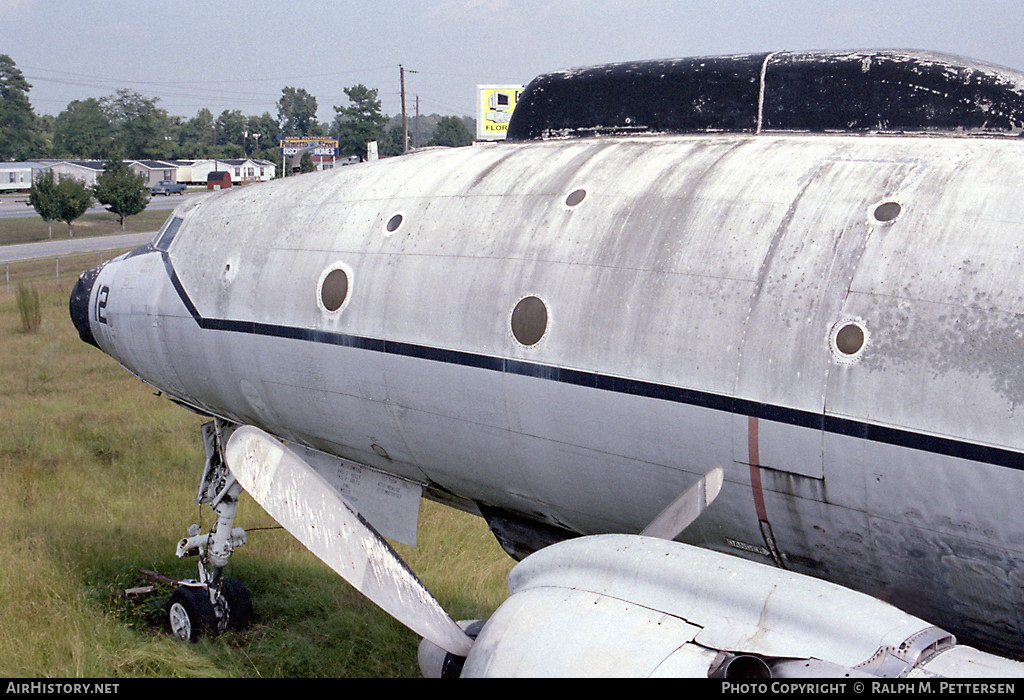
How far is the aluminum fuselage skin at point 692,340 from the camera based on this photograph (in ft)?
15.1

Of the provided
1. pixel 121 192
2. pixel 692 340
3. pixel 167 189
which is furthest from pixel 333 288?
pixel 167 189

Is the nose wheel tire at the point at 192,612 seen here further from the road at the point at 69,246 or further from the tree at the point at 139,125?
the tree at the point at 139,125

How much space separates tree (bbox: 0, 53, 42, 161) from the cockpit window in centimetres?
14241

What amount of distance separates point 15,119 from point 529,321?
541 feet

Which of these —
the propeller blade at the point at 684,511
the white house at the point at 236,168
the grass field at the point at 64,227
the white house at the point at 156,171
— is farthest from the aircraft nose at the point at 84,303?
the white house at the point at 156,171

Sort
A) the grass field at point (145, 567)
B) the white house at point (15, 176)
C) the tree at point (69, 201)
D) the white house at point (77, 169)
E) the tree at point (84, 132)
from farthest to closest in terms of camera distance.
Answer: the tree at point (84, 132)
the white house at point (77, 169)
the white house at point (15, 176)
the tree at point (69, 201)
the grass field at point (145, 567)

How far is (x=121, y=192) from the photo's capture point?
64.2 meters

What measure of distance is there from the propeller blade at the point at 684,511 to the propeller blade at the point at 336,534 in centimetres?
163

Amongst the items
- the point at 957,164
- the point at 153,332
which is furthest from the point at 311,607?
the point at 957,164

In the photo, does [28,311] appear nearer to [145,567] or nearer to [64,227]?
[145,567]

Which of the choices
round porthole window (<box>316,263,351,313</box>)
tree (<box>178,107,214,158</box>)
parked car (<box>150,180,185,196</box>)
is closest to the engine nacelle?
round porthole window (<box>316,263,351,313</box>)

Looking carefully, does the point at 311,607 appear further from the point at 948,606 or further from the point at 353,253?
the point at 948,606

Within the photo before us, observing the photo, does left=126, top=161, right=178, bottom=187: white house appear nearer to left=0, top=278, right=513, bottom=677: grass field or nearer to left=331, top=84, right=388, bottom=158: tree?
left=331, top=84, right=388, bottom=158: tree

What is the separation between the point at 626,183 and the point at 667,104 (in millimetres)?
1256
